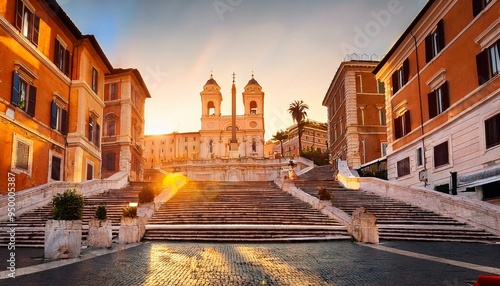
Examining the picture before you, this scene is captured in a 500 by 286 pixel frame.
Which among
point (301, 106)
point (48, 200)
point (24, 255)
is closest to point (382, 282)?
point (24, 255)

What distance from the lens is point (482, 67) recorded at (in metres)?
20.0

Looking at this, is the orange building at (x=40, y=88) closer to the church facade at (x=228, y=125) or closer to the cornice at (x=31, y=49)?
the cornice at (x=31, y=49)

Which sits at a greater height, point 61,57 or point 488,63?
point 61,57

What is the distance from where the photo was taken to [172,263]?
943 cm

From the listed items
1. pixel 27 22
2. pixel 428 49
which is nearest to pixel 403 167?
pixel 428 49

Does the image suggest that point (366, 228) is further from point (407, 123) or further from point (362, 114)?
point (362, 114)

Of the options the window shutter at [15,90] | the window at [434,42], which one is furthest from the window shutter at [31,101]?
the window at [434,42]

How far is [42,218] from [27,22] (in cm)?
1128

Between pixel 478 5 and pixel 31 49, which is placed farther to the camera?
pixel 31 49

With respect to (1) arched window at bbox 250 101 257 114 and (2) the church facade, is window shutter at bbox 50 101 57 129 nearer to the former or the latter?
(2) the church facade

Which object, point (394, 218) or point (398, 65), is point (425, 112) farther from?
point (394, 218)

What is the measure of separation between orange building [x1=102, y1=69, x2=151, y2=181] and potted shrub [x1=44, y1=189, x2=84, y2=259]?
32.3 m

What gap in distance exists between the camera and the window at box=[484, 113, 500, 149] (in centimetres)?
1864

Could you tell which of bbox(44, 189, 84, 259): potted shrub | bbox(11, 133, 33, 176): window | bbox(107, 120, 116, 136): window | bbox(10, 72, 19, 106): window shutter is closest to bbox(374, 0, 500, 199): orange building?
bbox(44, 189, 84, 259): potted shrub
